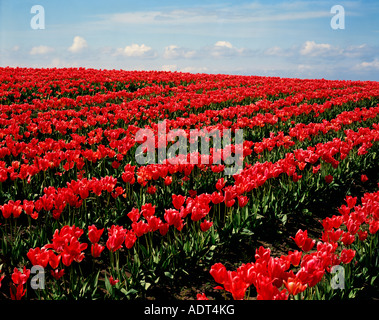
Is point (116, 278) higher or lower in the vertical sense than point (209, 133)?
lower

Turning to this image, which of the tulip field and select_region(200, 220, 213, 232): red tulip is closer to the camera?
the tulip field

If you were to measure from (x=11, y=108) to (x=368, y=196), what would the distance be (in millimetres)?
10462

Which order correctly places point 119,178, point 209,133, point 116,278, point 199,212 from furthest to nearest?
point 209,133 → point 119,178 → point 199,212 → point 116,278

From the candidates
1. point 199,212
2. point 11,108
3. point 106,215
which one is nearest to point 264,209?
point 199,212

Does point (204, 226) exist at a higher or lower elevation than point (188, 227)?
higher

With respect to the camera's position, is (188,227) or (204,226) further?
(188,227)

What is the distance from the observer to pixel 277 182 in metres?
6.28

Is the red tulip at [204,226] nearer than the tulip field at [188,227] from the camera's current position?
No

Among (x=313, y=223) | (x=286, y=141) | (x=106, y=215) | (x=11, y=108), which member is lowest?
(x=313, y=223)

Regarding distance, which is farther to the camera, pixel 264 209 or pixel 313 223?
pixel 313 223
